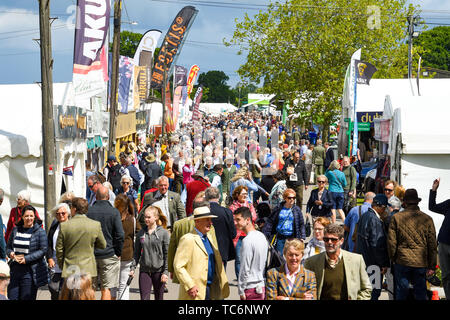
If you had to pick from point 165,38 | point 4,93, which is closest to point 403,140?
point 4,93

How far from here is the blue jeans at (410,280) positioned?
25.9 ft

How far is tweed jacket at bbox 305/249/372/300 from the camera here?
5.96m

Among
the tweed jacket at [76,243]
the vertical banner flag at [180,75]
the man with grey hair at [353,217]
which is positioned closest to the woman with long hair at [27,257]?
the tweed jacket at [76,243]

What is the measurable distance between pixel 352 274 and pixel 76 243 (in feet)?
10.3

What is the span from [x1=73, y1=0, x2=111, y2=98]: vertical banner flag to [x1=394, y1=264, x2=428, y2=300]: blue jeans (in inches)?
335

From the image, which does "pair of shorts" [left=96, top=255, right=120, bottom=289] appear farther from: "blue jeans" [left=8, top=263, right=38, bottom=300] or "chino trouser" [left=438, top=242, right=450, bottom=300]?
"chino trouser" [left=438, top=242, right=450, bottom=300]

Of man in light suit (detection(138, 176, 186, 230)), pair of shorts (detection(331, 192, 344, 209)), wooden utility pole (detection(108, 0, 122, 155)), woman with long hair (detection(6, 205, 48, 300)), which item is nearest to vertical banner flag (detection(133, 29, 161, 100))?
wooden utility pole (detection(108, 0, 122, 155))

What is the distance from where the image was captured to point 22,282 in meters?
7.75

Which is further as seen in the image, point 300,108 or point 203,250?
point 300,108

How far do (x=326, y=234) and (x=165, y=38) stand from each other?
97.0 ft

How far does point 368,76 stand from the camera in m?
25.1

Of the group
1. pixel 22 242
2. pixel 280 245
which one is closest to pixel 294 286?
pixel 280 245
